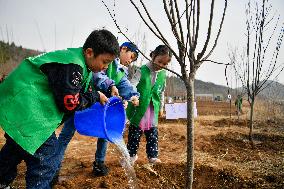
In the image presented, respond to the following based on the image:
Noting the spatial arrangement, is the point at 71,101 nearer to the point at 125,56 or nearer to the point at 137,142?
the point at 125,56

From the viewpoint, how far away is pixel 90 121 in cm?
221

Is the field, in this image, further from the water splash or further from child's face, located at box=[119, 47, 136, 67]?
child's face, located at box=[119, 47, 136, 67]

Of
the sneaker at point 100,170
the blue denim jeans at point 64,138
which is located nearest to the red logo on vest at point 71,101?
the blue denim jeans at point 64,138

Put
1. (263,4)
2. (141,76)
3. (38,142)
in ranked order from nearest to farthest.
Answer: (38,142) < (141,76) < (263,4)

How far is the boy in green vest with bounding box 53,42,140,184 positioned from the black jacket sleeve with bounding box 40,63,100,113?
78cm

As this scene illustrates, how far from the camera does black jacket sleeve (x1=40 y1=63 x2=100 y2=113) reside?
1913 millimetres

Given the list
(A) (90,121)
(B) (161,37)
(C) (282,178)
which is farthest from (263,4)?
(A) (90,121)

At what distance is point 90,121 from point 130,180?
3.49ft

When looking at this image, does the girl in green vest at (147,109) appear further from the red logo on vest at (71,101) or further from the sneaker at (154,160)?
the red logo on vest at (71,101)

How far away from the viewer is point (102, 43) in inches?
82.4

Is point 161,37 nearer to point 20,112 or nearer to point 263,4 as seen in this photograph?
point 20,112

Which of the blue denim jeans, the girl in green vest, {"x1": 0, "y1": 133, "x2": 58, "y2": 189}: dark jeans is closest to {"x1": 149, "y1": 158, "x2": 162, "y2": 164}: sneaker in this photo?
the girl in green vest

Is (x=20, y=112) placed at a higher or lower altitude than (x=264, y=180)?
higher

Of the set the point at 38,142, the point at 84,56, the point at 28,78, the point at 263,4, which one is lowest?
the point at 38,142
